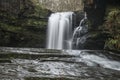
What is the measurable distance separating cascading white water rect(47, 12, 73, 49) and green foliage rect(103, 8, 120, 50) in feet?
15.8

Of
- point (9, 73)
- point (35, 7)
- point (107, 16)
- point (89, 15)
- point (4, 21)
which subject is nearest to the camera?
point (9, 73)

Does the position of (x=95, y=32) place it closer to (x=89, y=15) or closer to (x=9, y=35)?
(x=89, y=15)

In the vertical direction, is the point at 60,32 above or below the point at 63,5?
below

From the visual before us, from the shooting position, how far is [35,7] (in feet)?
90.3

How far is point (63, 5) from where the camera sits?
35.9 m

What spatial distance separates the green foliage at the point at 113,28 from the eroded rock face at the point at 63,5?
582 inches

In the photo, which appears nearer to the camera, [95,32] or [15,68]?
[15,68]

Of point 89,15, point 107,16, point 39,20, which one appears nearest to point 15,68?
point 107,16

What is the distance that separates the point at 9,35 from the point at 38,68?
1428 cm

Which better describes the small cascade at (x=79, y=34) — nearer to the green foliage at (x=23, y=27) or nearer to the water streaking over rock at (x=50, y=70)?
the green foliage at (x=23, y=27)

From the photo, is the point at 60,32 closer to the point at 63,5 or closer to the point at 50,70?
the point at 63,5

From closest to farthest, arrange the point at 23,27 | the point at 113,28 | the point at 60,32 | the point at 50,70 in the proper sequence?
the point at 50,70, the point at 113,28, the point at 60,32, the point at 23,27

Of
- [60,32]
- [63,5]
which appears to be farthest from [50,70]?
[63,5]

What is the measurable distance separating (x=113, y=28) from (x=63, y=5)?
17.2 meters
